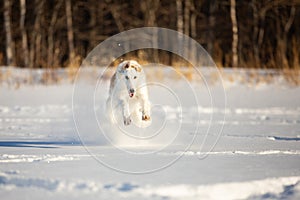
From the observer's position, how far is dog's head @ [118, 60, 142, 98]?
5.80 m

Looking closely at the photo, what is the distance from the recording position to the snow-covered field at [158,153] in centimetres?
335

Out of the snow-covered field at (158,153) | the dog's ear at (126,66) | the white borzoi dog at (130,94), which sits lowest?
the snow-covered field at (158,153)

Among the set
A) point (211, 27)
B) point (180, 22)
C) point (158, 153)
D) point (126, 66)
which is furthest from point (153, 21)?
point (158, 153)

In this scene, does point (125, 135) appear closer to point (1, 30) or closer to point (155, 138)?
point (155, 138)

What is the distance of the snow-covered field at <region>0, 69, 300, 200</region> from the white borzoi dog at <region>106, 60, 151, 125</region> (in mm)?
251

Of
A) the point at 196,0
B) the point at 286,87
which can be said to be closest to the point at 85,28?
the point at 196,0

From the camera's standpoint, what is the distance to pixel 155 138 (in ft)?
19.9

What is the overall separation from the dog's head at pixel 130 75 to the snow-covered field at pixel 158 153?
22.6 inches

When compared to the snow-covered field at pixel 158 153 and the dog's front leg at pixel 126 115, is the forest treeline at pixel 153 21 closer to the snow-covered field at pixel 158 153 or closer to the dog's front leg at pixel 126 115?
the snow-covered field at pixel 158 153

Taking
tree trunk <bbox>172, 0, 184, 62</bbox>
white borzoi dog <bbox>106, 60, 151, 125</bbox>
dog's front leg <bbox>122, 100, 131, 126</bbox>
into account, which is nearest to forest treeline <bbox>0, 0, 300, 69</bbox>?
tree trunk <bbox>172, 0, 184, 62</bbox>

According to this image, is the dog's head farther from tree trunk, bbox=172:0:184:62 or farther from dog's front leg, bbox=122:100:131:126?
tree trunk, bbox=172:0:184:62

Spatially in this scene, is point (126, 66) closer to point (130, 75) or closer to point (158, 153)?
point (130, 75)

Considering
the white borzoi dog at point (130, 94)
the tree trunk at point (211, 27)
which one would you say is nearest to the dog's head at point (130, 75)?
the white borzoi dog at point (130, 94)

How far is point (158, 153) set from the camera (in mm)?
4594
